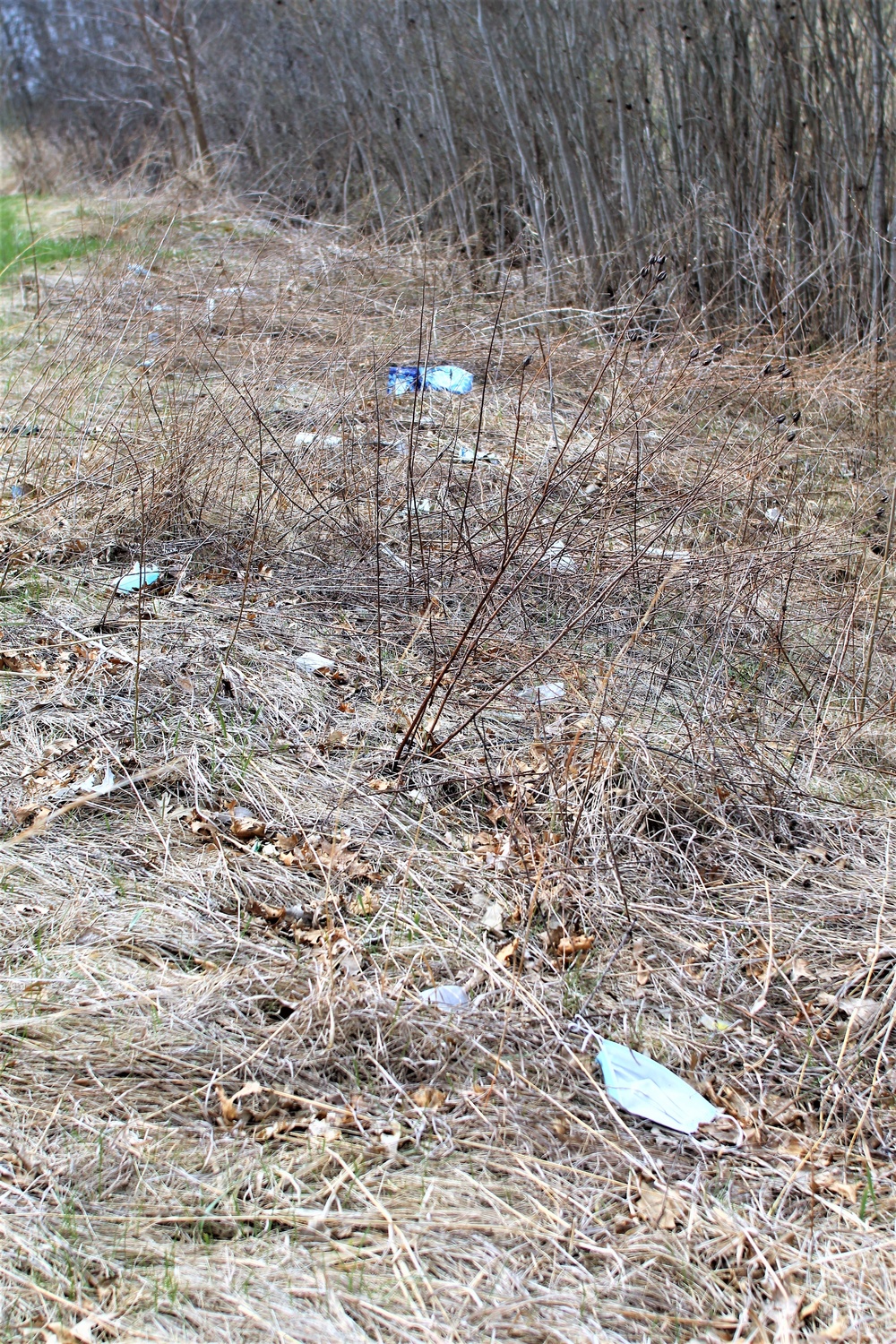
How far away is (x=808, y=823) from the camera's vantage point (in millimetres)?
2523

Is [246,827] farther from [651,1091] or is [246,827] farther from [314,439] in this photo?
[314,439]

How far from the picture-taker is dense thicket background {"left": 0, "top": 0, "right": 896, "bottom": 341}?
4863 mm

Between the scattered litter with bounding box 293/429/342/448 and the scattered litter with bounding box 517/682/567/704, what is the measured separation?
1.62 metres

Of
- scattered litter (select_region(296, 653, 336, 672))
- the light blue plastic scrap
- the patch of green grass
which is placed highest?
the patch of green grass

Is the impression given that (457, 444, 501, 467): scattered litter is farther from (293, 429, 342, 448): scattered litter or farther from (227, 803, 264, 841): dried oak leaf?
(227, 803, 264, 841): dried oak leaf

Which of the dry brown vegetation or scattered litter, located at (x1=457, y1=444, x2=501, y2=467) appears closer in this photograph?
the dry brown vegetation

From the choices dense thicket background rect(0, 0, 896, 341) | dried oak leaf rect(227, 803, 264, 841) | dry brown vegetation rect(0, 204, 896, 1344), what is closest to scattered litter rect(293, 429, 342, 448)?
dry brown vegetation rect(0, 204, 896, 1344)

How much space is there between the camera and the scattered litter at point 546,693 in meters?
2.91

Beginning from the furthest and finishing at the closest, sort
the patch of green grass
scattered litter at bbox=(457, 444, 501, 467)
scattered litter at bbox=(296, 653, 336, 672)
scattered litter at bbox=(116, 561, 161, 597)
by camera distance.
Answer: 1. the patch of green grass
2. scattered litter at bbox=(457, 444, 501, 467)
3. scattered litter at bbox=(116, 561, 161, 597)
4. scattered litter at bbox=(296, 653, 336, 672)

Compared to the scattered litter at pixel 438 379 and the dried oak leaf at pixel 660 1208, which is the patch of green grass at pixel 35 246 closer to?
the scattered litter at pixel 438 379

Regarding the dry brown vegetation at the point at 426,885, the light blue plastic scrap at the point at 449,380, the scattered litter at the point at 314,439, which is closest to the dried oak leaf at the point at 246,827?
the dry brown vegetation at the point at 426,885

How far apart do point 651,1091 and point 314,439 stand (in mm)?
2887

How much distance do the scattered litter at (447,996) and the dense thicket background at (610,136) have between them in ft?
13.7

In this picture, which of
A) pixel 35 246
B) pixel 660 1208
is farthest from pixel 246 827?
pixel 35 246
